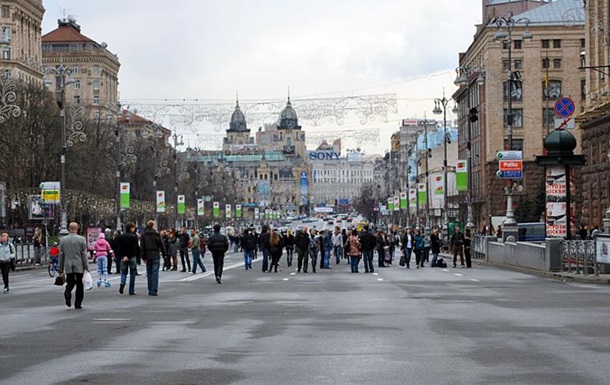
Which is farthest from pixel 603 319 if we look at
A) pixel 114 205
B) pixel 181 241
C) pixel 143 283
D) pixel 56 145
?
pixel 114 205

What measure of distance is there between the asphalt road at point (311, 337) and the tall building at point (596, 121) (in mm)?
27699

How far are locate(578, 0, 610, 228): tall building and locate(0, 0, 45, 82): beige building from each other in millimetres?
69046

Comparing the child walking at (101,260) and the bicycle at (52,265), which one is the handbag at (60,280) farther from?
the bicycle at (52,265)

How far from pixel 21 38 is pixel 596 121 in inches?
3237

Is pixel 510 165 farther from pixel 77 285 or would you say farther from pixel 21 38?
pixel 21 38

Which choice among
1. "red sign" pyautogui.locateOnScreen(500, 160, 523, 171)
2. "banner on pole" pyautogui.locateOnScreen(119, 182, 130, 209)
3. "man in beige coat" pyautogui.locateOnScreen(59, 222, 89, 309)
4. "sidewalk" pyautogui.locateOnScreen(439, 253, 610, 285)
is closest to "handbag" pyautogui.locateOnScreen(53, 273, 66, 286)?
"man in beige coat" pyautogui.locateOnScreen(59, 222, 89, 309)

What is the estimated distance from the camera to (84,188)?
3688 inches

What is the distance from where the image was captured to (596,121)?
57.2 meters

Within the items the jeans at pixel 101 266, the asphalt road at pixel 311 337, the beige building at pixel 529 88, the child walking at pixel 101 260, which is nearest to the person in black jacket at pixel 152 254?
the asphalt road at pixel 311 337

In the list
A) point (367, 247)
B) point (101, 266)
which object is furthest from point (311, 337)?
point (367, 247)

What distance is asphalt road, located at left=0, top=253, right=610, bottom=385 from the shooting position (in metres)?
13.4

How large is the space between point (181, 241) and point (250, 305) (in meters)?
24.9

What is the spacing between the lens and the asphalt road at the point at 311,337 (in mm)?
13398

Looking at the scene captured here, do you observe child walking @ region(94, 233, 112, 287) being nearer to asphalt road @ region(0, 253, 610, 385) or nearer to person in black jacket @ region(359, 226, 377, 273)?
asphalt road @ region(0, 253, 610, 385)
